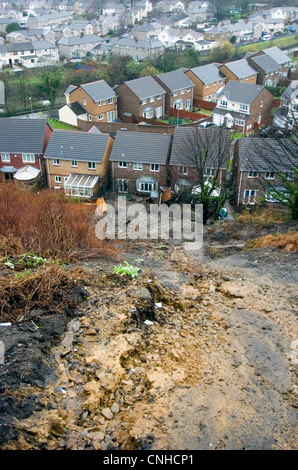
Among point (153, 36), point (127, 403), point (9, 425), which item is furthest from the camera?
point (153, 36)

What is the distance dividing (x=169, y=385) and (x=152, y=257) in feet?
22.9

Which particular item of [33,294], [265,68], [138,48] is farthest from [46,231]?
[138,48]

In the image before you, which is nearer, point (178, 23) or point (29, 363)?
point (29, 363)

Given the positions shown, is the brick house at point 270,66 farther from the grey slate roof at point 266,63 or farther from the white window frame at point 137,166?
the white window frame at point 137,166

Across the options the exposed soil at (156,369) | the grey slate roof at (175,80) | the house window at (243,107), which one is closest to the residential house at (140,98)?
the grey slate roof at (175,80)

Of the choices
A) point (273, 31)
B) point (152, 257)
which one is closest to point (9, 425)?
point (152, 257)

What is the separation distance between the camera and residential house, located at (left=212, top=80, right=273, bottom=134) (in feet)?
128

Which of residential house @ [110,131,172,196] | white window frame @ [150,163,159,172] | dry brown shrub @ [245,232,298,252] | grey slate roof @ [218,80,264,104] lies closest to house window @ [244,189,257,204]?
residential house @ [110,131,172,196]

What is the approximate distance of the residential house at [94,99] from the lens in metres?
39.6

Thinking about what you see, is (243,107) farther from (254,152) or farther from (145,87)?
(254,152)

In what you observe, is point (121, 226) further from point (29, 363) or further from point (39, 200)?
point (29, 363)

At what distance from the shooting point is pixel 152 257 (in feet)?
44.1

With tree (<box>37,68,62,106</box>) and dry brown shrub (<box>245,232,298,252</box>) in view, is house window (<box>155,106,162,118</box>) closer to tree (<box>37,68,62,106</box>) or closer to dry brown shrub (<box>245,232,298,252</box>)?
tree (<box>37,68,62,106</box>)

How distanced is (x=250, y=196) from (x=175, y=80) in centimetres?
2328
